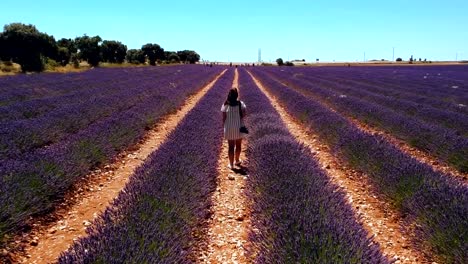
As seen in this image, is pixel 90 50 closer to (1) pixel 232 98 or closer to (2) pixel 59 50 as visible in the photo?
(2) pixel 59 50

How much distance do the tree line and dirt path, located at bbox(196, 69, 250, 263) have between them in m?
36.5

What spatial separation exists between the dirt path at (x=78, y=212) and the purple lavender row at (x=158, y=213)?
36 centimetres

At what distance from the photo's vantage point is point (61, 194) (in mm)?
4746

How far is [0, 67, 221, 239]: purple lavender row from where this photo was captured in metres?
3.70

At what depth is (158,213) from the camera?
3256 mm

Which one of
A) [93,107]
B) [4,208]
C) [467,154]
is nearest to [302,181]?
[4,208]

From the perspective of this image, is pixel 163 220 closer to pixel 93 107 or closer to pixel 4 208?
pixel 4 208

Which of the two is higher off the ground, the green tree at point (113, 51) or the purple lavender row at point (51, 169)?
the green tree at point (113, 51)

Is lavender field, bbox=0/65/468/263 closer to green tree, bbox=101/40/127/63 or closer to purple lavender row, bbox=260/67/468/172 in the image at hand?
purple lavender row, bbox=260/67/468/172

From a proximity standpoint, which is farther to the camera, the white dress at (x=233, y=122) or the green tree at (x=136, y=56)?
the green tree at (x=136, y=56)

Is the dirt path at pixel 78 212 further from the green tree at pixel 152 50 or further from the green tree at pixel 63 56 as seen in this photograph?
the green tree at pixel 152 50

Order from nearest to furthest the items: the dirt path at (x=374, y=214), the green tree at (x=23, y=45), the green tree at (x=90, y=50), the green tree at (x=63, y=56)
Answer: the dirt path at (x=374, y=214)
the green tree at (x=23, y=45)
the green tree at (x=63, y=56)
the green tree at (x=90, y=50)

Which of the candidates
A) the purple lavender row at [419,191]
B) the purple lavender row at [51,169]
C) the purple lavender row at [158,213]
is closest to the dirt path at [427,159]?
the purple lavender row at [419,191]

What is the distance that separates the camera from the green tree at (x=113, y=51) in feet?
229
